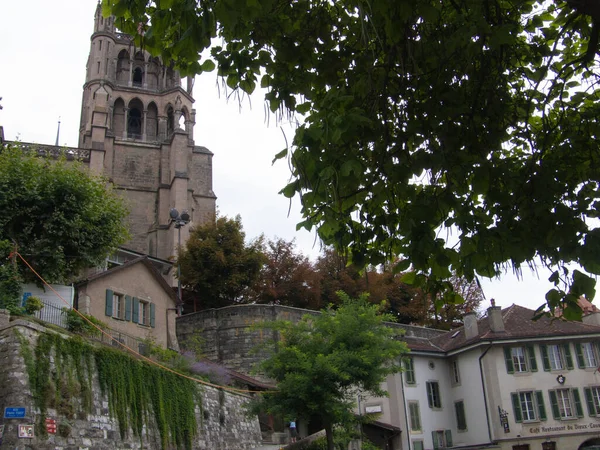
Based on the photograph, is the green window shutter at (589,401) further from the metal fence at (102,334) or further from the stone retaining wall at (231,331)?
the metal fence at (102,334)

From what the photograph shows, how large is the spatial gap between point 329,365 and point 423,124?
16.6 m

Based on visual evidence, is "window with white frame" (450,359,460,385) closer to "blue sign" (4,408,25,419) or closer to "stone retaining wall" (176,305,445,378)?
"stone retaining wall" (176,305,445,378)

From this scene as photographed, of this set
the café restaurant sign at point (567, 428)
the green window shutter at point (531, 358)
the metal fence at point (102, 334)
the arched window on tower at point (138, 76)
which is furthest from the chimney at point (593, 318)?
the arched window on tower at point (138, 76)

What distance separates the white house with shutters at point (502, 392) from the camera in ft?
105

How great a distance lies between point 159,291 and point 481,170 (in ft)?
81.5

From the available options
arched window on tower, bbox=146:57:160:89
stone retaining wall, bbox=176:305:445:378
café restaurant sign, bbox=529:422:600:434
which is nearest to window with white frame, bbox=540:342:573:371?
café restaurant sign, bbox=529:422:600:434

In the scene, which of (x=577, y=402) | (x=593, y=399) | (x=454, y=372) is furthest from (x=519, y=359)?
(x=593, y=399)

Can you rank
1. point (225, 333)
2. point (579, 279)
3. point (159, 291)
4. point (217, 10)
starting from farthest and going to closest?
point (225, 333) → point (159, 291) → point (579, 279) → point (217, 10)

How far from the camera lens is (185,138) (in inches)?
1999

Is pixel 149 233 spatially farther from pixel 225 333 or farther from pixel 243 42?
pixel 243 42

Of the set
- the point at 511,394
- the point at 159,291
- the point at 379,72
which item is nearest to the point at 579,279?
the point at 379,72

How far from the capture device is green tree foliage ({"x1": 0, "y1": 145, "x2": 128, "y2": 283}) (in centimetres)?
2194

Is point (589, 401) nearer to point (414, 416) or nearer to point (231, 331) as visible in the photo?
point (414, 416)

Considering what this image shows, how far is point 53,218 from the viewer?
22219 millimetres
